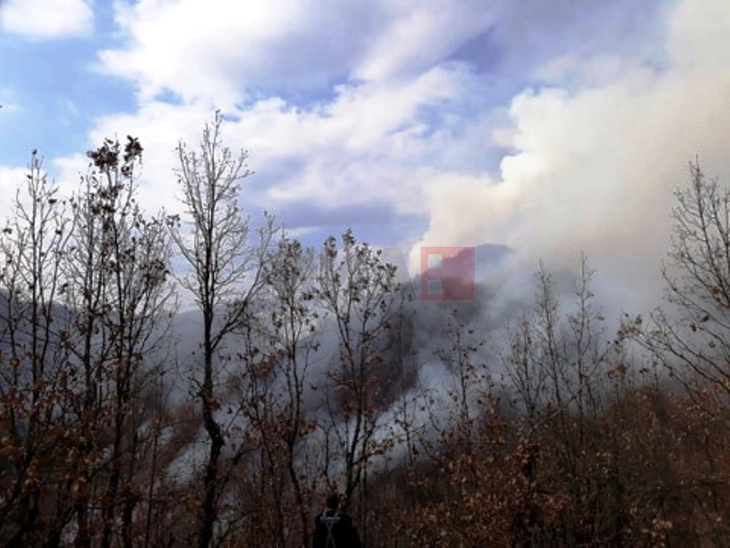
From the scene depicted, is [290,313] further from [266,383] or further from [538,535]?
[538,535]

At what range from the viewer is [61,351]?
1020 cm

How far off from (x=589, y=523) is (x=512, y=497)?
18.1 ft

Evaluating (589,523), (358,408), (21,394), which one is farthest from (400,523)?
(21,394)

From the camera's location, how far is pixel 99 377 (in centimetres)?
934

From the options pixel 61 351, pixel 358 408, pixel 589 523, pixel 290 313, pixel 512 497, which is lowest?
pixel 589 523

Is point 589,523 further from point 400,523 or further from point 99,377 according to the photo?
point 99,377

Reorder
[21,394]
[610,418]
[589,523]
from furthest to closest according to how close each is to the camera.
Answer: [610,418]
[589,523]
[21,394]

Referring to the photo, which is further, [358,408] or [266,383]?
[358,408]

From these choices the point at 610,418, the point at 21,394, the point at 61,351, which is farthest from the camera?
the point at 610,418

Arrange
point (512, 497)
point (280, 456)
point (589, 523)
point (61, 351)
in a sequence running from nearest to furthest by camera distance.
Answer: point (61, 351) < point (512, 497) < point (589, 523) < point (280, 456)

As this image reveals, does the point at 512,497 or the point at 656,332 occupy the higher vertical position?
the point at 656,332

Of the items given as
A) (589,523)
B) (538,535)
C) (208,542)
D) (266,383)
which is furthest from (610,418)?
(208,542)

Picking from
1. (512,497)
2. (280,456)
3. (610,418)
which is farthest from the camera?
(610,418)

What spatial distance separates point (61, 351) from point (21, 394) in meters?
3.93
